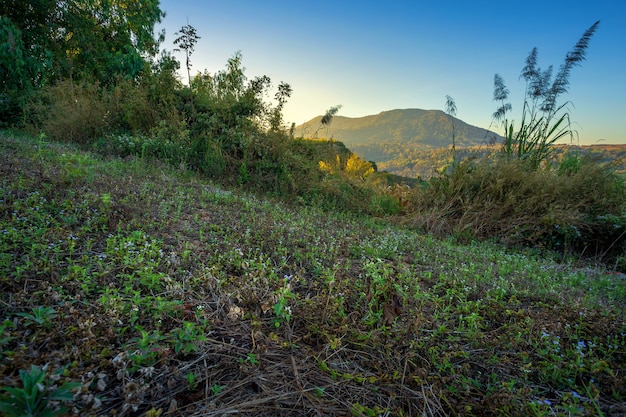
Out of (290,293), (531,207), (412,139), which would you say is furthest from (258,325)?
(412,139)

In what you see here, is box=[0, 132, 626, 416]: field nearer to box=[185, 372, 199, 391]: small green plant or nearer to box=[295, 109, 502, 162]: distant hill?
box=[185, 372, 199, 391]: small green plant

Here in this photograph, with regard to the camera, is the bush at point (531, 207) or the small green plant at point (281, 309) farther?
the bush at point (531, 207)

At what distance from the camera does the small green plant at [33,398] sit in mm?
877

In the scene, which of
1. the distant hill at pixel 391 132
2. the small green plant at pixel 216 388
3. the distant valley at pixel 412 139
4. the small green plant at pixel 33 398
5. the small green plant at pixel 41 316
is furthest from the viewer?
the distant hill at pixel 391 132

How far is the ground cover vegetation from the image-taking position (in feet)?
4.22

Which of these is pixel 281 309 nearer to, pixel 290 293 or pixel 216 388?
pixel 290 293

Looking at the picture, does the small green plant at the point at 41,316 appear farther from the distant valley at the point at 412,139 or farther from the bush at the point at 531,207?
the distant valley at the point at 412,139

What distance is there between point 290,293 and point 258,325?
0.28 meters

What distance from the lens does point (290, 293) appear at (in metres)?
1.85

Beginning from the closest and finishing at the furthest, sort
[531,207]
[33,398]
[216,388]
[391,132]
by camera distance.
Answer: [33,398], [216,388], [531,207], [391,132]

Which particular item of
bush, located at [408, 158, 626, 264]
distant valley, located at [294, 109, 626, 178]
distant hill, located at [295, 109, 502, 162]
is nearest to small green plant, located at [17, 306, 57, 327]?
bush, located at [408, 158, 626, 264]

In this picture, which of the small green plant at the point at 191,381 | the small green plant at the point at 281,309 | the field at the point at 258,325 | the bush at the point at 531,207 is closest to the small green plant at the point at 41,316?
the field at the point at 258,325

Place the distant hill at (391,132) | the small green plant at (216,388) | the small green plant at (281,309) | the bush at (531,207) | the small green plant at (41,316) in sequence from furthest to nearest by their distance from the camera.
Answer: the distant hill at (391,132)
the bush at (531,207)
the small green plant at (281,309)
the small green plant at (41,316)
the small green plant at (216,388)

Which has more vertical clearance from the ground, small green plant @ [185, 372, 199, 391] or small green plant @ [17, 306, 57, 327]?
small green plant @ [17, 306, 57, 327]
